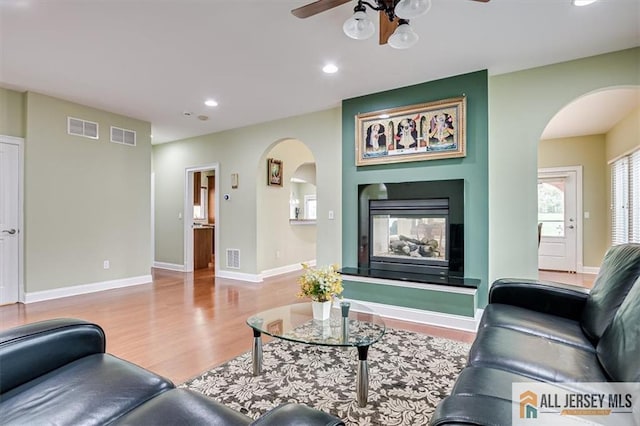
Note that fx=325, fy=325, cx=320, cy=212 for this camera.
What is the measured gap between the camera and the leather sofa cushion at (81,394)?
3.38 feet

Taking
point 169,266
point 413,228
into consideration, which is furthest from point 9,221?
point 413,228

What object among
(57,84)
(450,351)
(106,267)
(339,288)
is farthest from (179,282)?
(450,351)

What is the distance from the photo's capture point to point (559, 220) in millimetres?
6488

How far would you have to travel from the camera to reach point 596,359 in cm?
149

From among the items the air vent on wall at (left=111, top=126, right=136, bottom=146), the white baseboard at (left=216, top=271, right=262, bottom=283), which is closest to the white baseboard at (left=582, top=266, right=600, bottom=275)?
the white baseboard at (left=216, top=271, right=262, bottom=283)

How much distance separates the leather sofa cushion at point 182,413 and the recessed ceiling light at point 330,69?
125 inches

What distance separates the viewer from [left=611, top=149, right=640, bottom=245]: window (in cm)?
464

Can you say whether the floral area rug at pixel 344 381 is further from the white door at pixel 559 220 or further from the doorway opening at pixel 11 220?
the white door at pixel 559 220

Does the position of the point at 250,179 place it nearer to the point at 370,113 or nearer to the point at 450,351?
the point at 370,113

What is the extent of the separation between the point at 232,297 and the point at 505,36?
425 cm

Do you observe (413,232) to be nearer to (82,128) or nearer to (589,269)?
(589,269)

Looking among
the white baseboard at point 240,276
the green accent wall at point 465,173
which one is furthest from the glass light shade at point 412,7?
the white baseboard at point 240,276

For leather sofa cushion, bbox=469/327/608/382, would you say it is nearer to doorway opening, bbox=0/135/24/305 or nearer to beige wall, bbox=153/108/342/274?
beige wall, bbox=153/108/342/274

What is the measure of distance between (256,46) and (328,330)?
100 inches
